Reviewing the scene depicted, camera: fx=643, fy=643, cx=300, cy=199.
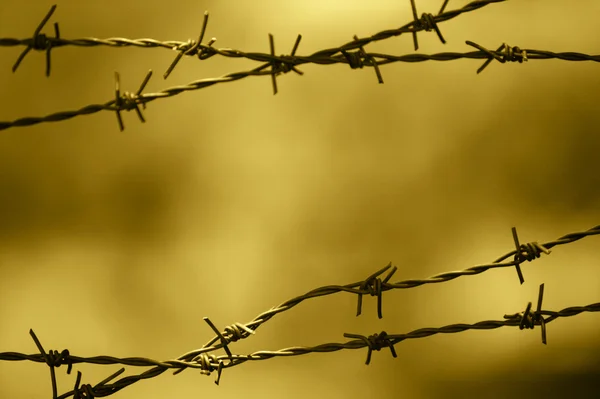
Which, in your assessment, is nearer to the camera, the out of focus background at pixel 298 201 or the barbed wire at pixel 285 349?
the barbed wire at pixel 285 349

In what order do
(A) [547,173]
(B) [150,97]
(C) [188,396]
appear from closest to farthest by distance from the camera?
(B) [150,97]
(C) [188,396]
(A) [547,173]

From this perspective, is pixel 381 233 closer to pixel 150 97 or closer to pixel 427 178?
pixel 427 178

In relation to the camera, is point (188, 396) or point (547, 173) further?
point (547, 173)

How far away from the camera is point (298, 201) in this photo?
1951mm

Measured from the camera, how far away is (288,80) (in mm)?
1987

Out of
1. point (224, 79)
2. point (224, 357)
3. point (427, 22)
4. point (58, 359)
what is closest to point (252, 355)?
point (224, 357)

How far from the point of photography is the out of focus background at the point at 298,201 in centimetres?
189

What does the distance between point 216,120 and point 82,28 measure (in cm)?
51

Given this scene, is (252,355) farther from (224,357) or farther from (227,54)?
(227,54)

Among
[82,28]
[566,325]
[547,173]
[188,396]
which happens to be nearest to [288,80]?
[82,28]

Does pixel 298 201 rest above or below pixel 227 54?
below

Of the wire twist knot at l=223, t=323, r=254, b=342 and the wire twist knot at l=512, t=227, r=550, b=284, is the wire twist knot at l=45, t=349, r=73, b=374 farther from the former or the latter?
the wire twist knot at l=512, t=227, r=550, b=284

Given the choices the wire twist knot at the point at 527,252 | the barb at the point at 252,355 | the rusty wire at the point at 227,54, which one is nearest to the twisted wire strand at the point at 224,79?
the rusty wire at the point at 227,54

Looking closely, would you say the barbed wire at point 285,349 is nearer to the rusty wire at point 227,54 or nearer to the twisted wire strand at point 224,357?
the twisted wire strand at point 224,357
